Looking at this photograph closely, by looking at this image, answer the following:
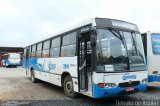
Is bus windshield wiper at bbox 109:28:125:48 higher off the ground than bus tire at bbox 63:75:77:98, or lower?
higher

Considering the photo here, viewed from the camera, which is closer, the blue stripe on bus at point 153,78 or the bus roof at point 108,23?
the bus roof at point 108,23

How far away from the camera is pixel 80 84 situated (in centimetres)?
890

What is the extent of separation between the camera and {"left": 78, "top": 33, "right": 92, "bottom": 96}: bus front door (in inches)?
335

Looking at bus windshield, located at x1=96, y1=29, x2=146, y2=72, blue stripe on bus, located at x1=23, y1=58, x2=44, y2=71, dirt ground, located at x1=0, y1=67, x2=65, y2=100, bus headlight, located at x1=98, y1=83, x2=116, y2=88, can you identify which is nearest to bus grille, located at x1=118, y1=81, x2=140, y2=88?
bus headlight, located at x1=98, y1=83, x2=116, y2=88

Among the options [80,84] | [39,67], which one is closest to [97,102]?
[80,84]

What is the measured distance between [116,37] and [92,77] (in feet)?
5.34

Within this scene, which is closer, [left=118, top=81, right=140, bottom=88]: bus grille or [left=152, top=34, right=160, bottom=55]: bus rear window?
[left=118, top=81, right=140, bottom=88]: bus grille

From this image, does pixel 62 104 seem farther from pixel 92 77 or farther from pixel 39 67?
pixel 39 67

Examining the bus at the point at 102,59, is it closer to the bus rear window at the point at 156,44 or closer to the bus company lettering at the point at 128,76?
the bus company lettering at the point at 128,76

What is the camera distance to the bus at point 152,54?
1105cm

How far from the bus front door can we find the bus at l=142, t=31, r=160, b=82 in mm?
3658

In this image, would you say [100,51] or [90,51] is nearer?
[100,51]

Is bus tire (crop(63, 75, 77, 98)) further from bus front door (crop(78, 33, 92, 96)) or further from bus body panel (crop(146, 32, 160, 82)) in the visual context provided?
bus body panel (crop(146, 32, 160, 82))

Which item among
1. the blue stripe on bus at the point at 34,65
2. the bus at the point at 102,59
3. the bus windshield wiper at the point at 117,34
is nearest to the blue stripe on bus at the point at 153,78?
the bus at the point at 102,59
